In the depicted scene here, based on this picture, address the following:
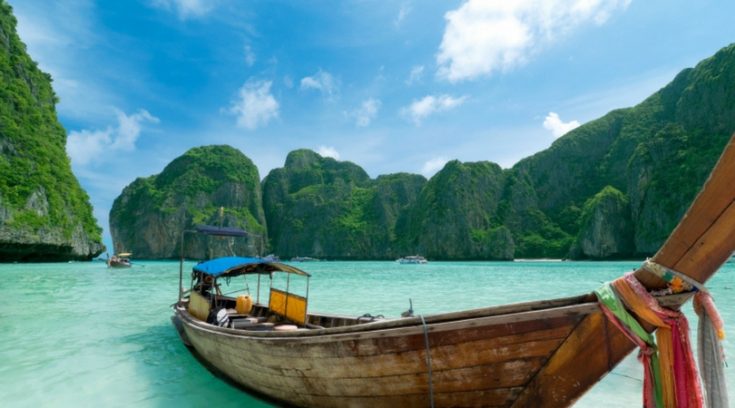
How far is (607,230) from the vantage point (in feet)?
314

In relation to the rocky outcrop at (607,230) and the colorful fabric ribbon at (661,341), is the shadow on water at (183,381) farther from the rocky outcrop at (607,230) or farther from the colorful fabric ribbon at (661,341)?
the rocky outcrop at (607,230)

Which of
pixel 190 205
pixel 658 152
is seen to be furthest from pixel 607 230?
pixel 190 205

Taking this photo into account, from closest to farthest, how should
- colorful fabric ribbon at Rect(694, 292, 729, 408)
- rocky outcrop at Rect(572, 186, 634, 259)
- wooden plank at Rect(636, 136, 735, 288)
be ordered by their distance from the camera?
wooden plank at Rect(636, 136, 735, 288), colorful fabric ribbon at Rect(694, 292, 729, 408), rocky outcrop at Rect(572, 186, 634, 259)

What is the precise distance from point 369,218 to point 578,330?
501 feet

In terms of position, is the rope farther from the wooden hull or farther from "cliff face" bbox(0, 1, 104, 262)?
"cliff face" bbox(0, 1, 104, 262)

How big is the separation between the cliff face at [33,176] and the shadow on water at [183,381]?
50.6 m

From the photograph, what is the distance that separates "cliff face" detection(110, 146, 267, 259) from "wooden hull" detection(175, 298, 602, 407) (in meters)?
114

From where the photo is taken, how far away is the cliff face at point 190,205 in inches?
4943

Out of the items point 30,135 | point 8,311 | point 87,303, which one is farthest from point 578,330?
point 30,135

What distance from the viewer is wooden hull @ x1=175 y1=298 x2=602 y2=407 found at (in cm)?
363

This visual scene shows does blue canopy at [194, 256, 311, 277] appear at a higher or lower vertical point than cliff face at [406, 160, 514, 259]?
lower

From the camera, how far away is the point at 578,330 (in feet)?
11.4

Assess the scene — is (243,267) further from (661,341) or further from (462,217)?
(462,217)

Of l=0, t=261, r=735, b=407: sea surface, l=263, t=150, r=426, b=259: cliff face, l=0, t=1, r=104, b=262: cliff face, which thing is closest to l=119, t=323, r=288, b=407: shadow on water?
l=0, t=261, r=735, b=407: sea surface
